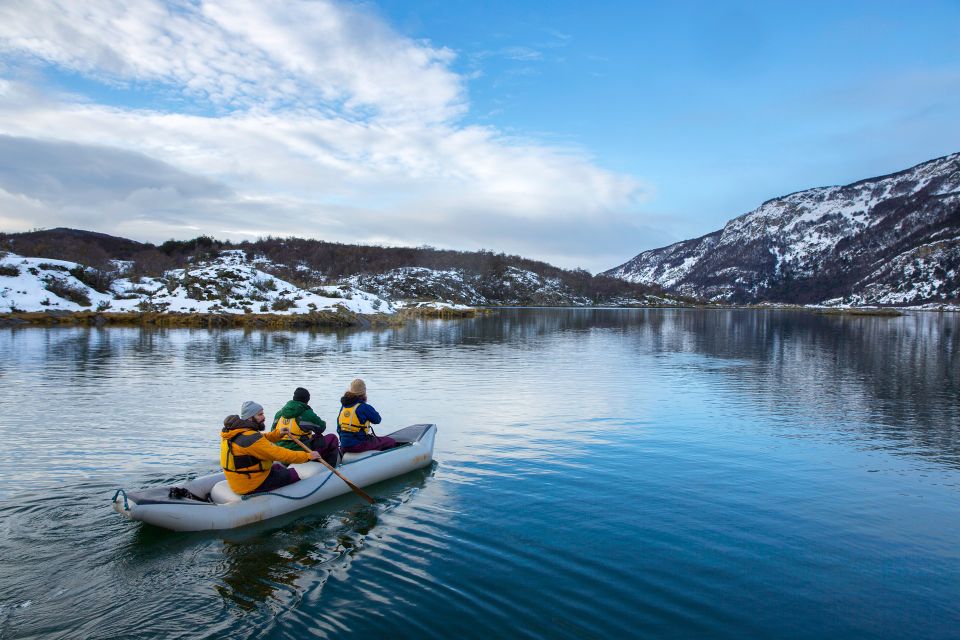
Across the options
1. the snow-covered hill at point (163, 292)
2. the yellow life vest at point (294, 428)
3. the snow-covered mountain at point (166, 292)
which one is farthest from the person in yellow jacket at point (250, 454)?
the snow-covered hill at point (163, 292)

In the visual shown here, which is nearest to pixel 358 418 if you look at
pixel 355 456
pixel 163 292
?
pixel 355 456

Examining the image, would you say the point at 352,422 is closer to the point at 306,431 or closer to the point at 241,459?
the point at 306,431

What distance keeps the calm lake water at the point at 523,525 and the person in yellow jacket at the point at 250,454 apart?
83 centimetres

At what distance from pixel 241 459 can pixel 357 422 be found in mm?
3165

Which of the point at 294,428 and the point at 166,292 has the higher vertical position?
A: the point at 166,292

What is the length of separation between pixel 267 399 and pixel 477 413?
24.8 feet

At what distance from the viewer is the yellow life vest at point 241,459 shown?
9.47 m

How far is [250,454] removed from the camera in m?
9.68

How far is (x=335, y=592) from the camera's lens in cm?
755

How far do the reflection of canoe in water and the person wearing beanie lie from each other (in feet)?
0.76

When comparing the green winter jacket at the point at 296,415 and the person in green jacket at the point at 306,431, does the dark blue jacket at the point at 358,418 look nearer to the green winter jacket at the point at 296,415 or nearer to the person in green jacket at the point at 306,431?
the person in green jacket at the point at 306,431

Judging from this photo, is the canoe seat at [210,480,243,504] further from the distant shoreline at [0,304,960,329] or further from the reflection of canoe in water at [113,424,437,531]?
the distant shoreline at [0,304,960,329]

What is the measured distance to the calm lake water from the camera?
23.0 feet

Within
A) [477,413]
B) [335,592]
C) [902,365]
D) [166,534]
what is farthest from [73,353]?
[902,365]
